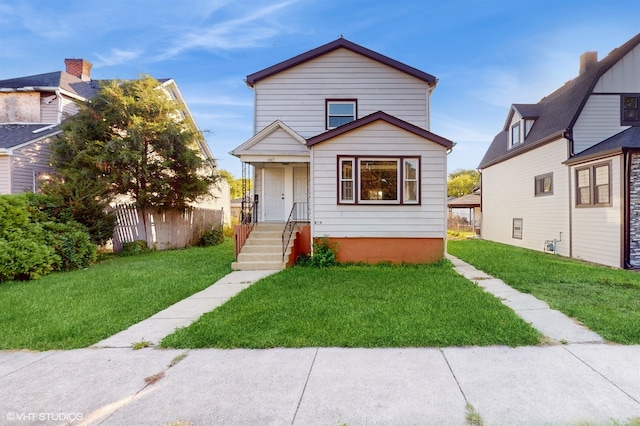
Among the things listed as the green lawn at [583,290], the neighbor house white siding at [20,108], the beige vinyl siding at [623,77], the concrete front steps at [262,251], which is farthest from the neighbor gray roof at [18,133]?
the beige vinyl siding at [623,77]

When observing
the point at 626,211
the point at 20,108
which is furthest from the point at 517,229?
the point at 20,108

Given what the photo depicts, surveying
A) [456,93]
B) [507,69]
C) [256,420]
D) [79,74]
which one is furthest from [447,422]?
[79,74]

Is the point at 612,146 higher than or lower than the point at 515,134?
lower

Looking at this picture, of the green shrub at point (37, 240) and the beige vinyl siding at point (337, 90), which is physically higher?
the beige vinyl siding at point (337, 90)

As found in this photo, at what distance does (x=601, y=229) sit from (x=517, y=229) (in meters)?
5.36

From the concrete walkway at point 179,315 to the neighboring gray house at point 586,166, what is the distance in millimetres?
11019

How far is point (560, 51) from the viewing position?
13461 mm

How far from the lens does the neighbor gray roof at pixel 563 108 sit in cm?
1089

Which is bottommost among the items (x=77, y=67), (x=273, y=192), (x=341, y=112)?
(x=273, y=192)

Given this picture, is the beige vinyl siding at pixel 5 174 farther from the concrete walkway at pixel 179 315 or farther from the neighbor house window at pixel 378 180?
the neighbor house window at pixel 378 180

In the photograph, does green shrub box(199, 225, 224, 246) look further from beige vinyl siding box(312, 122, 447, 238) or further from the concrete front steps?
beige vinyl siding box(312, 122, 447, 238)

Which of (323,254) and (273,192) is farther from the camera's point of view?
(273,192)

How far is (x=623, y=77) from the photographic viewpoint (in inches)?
432

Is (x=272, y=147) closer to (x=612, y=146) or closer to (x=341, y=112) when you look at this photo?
(x=341, y=112)
